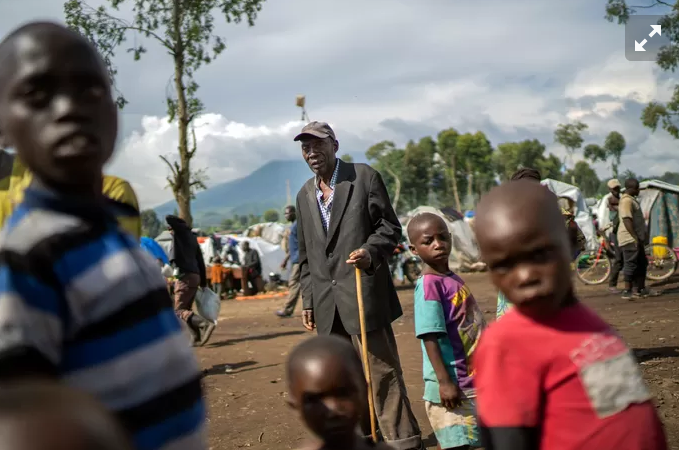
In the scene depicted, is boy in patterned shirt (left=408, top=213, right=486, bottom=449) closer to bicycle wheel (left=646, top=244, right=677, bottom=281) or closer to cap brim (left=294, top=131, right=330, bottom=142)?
cap brim (left=294, top=131, right=330, bottom=142)

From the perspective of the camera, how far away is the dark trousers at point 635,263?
36.1ft

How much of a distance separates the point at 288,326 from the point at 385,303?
7899 millimetres

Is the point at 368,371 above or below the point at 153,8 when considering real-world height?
below

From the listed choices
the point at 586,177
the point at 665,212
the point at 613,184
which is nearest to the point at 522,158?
the point at 586,177

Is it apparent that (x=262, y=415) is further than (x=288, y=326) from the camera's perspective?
No

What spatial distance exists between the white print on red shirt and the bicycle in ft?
41.0

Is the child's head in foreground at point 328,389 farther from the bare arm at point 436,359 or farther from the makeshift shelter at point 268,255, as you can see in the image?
the makeshift shelter at point 268,255

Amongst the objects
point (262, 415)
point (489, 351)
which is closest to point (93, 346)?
point (489, 351)

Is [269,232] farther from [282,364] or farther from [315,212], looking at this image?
[315,212]

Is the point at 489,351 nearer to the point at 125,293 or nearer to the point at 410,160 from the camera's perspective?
the point at 125,293

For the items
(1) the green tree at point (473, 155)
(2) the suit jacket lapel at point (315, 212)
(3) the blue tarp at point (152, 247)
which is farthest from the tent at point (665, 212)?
(1) the green tree at point (473, 155)

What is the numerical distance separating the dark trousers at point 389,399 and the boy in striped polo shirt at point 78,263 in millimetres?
3056

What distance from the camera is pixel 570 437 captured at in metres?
1.55

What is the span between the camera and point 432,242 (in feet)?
11.9
